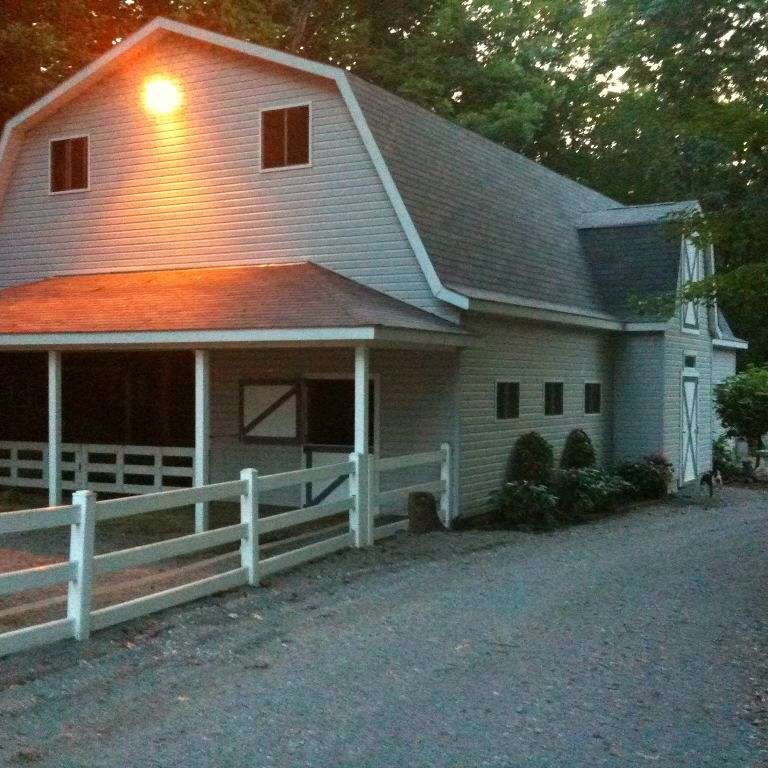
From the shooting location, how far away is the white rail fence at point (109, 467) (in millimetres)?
17703

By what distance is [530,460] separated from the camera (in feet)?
57.3

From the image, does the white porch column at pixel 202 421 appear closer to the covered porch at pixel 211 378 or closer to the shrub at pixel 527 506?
the covered porch at pixel 211 378

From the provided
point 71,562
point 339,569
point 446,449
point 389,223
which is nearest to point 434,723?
point 71,562

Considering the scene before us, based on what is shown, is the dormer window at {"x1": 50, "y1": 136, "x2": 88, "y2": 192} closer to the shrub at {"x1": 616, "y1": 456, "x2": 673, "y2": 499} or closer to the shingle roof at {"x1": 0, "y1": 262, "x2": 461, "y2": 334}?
the shingle roof at {"x1": 0, "y1": 262, "x2": 461, "y2": 334}

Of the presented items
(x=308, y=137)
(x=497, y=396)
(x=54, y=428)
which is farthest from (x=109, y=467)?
(x=497, y=396)

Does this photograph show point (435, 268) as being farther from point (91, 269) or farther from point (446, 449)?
point (91, 269)

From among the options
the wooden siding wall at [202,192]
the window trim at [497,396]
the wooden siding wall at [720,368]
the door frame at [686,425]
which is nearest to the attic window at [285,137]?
the wooden siding wall at [202,192]

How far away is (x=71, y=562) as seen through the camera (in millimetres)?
8344

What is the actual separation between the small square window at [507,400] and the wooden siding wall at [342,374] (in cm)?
157

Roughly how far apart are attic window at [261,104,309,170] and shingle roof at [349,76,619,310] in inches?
39.9

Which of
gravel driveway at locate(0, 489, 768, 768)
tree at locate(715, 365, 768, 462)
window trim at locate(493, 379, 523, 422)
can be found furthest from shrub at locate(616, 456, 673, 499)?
gravel driveway at locate(0, 489, 768, 768)

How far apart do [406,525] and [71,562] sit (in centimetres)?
690

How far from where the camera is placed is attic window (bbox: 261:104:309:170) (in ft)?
54.9

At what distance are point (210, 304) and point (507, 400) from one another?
5.21 metres
